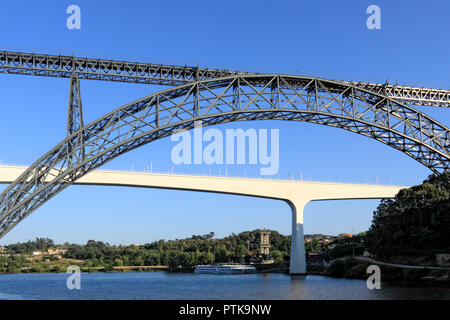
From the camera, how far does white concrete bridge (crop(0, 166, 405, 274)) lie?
70475 millimetres

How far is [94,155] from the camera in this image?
26.4 m

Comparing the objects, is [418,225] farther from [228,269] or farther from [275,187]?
[228,269]

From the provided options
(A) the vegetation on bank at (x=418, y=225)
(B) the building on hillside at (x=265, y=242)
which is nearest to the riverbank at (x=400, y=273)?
(A) the vegetation on bank at (x=418, y=225)

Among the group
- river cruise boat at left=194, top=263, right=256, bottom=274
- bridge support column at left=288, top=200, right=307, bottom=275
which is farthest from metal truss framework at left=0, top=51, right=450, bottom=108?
river cruise boat at left=194, top=263, right=256, bottom=274

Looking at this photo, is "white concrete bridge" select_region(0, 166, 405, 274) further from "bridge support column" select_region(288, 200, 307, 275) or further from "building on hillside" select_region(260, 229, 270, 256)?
"building on hillside" select_region(260, 229, 270, 256)

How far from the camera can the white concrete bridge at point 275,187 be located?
70475mm

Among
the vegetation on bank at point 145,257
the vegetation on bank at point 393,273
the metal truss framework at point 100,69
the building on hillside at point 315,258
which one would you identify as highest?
the metal truss framework at point 100,69

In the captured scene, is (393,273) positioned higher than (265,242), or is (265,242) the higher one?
(393,273)

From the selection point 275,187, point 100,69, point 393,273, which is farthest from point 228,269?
point 100,69

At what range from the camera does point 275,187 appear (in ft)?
258

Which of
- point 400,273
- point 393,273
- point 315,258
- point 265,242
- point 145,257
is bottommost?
point 145,257

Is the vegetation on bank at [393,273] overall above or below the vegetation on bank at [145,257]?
above

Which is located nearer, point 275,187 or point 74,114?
point 74,114

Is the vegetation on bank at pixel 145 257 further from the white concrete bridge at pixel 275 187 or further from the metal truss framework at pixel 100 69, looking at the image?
the metal truss framework at pixel 100 69
